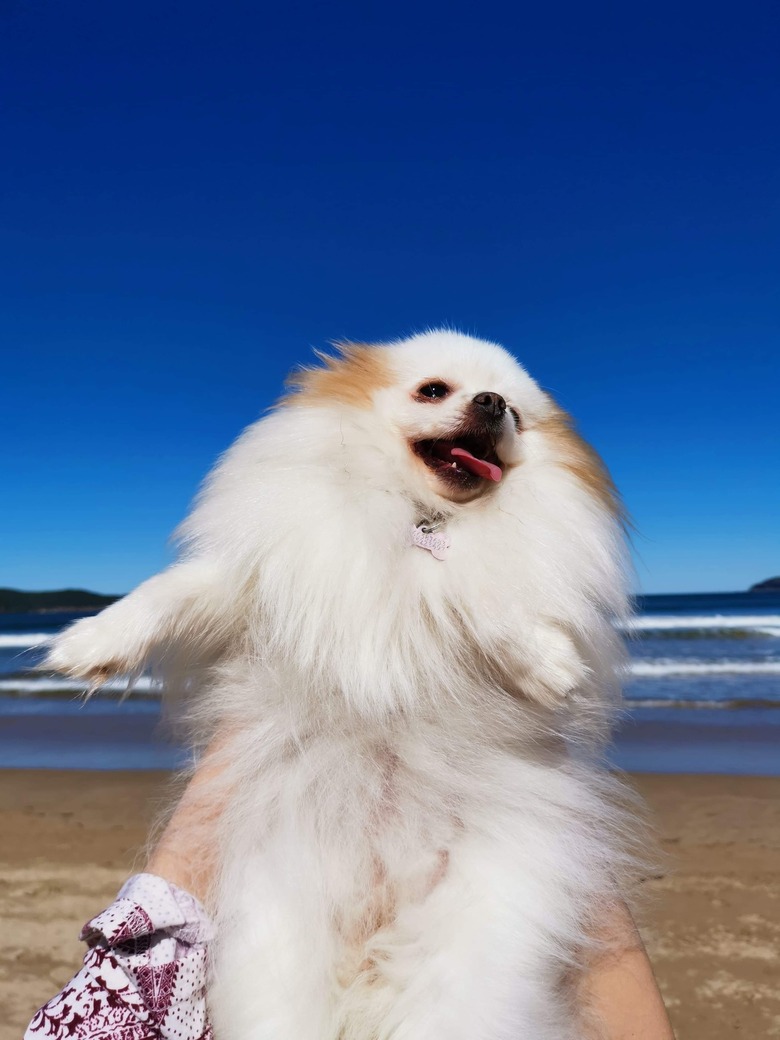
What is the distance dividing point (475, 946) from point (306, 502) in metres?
0.87

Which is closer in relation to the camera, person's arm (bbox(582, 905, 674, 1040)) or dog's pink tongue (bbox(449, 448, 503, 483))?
person's arm (bbox(582, 905, 674, 1040))

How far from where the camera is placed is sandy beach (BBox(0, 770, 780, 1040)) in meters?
2.86

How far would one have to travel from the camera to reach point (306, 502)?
1.62 m

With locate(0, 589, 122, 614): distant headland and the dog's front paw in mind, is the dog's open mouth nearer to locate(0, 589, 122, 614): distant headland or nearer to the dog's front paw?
the dog's front paw

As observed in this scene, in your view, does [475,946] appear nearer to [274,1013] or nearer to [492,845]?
[492,845]

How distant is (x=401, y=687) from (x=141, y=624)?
536 mm

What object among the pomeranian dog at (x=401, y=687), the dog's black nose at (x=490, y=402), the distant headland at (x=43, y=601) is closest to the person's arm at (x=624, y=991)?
the pomeranian dog at (x=401, y=687)

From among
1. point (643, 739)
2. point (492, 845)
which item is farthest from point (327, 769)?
point (643, 739)

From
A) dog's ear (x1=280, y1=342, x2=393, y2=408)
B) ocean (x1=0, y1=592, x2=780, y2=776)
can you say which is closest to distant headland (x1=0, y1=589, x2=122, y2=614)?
ocean (x1=0, y1=592, x2=780, y2=776)

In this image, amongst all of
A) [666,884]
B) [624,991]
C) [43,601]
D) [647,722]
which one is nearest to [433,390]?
[624,991]

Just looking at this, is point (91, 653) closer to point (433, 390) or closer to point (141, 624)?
point (141, 624)

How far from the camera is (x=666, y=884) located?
370cm

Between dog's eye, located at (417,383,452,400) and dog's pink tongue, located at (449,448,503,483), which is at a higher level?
dog's eye, located at (417,383,452,400)

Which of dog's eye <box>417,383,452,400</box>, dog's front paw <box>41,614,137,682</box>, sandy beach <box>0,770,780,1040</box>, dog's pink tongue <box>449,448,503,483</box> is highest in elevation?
dog's eye <box>417,383,452,400</box>
